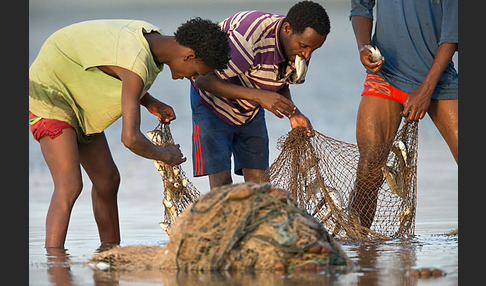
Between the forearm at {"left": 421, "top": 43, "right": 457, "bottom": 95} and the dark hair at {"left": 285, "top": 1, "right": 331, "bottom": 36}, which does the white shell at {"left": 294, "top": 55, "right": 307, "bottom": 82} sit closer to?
the dark hair at {"left": 285, "top": 1, "right": 331, "bottom": 36}

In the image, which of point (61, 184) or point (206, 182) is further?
point (206, 182)

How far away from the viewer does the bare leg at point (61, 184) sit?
5195 mm

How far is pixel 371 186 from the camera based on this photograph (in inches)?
230

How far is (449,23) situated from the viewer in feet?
18.8

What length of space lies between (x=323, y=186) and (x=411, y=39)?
128 cm

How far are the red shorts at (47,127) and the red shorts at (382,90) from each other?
2.21 meters

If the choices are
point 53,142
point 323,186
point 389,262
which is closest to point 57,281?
point 53,142

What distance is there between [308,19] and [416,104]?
0.97 metres

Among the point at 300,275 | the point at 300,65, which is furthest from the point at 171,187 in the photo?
the point at 300,275

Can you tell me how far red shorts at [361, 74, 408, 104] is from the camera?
232 inches

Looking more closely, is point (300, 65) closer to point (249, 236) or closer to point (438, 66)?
point (438, 66)

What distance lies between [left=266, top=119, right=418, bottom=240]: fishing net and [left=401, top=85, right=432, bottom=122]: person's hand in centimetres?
11

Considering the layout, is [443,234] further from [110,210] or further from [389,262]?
[110,210]

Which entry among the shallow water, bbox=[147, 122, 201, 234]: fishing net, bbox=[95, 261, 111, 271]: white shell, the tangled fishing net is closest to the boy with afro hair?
bbox=[147, 122, 201, 234]: fishing net
